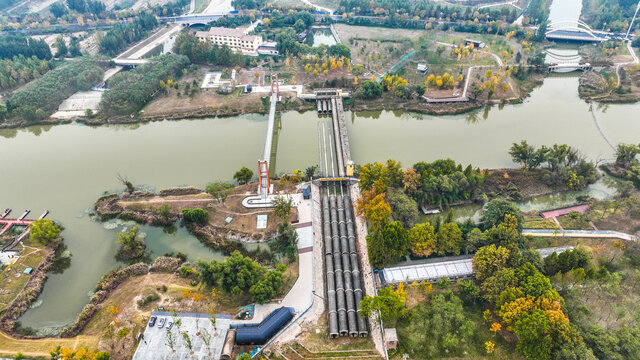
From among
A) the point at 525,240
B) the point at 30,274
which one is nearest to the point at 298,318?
the point at 525,240

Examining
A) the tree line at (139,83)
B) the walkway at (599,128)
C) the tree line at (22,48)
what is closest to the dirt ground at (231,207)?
the tree line at (139,83)

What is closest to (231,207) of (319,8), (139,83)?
(139,83)

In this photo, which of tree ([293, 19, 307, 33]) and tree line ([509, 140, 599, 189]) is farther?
tree ([293, 19, 307, 33])

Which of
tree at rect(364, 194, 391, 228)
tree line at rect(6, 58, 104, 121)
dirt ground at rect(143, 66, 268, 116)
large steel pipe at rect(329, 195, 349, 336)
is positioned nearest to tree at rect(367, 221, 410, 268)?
tree at rect(364, 194, 391, 228)

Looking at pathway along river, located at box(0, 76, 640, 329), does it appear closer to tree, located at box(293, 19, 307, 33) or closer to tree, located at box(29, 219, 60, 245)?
tree, located at box(29, 219, 60, 245)

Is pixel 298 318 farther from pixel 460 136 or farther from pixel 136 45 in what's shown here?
pixel 136 45

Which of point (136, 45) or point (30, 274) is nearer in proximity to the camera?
point (30, 274)

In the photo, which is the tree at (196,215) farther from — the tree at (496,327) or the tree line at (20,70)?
the tree line at (20,70)
